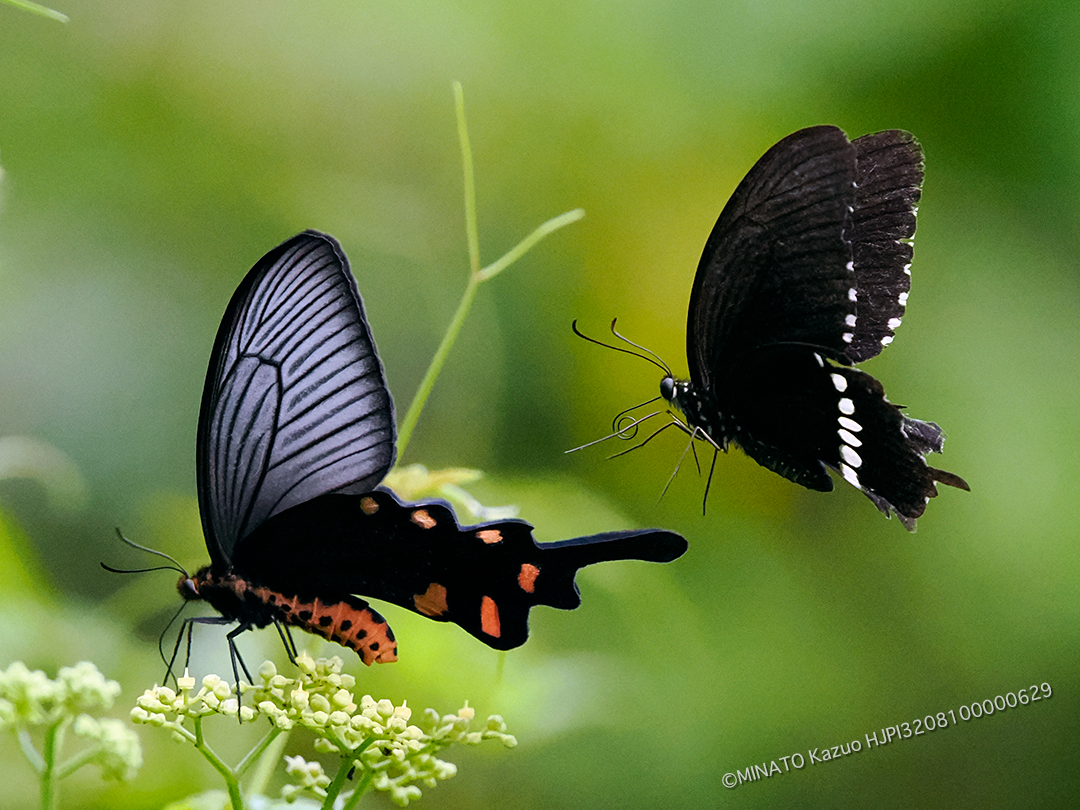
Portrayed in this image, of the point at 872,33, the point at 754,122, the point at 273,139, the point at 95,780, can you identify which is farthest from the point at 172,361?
the point at 872,33

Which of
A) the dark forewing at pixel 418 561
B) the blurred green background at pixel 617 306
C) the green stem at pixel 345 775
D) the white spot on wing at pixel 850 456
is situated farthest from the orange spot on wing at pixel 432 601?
the blurred green background at pixel 617 306

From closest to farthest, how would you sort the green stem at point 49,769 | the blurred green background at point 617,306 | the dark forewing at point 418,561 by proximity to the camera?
the green stem at point 49,769 → the dark forewing at point 418,561 → the blurred green background at point 617,306

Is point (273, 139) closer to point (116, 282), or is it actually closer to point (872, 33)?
point (116, 282)

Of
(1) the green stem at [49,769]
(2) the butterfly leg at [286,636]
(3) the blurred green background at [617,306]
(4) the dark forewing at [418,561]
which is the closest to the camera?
(1) the green stem at [49,769]

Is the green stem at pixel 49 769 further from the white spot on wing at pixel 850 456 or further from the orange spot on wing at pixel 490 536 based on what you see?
the white spot on wing at pixel 850 456

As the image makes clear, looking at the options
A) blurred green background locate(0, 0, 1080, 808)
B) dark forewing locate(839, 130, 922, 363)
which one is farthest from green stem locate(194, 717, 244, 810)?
blurred green background locate(0, 0, 1080, 808)

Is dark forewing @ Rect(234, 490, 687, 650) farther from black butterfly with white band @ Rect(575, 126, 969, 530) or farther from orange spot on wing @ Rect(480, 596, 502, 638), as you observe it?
black butterfly with white band @ Rect(575, 126, 969, 530)

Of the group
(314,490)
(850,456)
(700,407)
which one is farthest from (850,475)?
(314,490)

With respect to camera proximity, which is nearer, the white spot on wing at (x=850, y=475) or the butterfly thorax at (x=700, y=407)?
the white spot on wing at (x=850, y=475)
